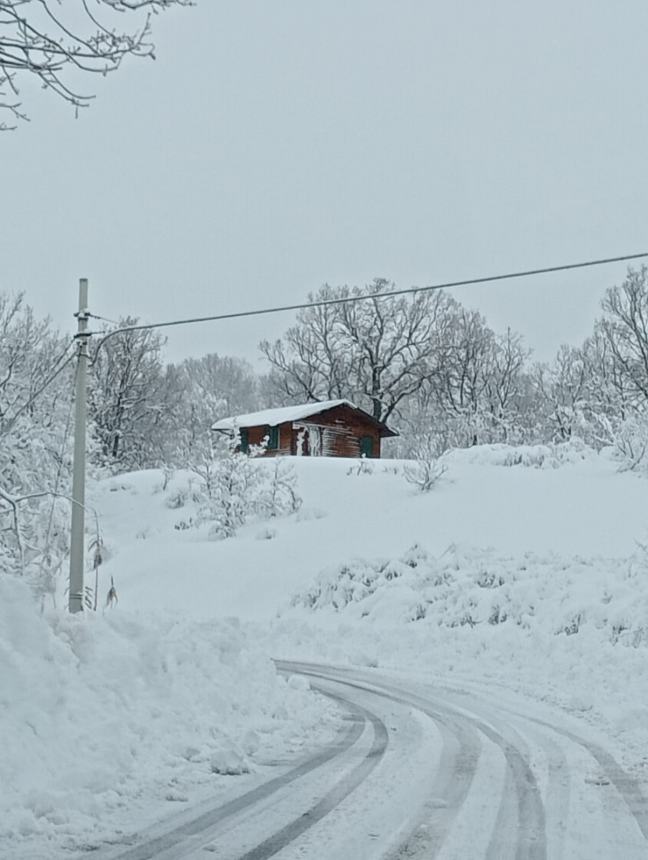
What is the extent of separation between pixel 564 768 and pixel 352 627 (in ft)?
42.1

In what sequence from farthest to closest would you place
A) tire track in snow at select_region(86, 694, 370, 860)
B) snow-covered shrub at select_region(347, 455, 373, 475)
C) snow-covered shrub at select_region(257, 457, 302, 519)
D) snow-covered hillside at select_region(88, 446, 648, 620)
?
snow-covered shrub at select_region(347, 455, 373, 475) < snow-covered shrub at select_region(257, 457, 302, 519) < snow-covered hillside at select_region(88, 446, 648, 620) < tire track in snow at select_region(86, 694, 370, 860)

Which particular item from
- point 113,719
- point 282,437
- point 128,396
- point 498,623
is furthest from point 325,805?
point 128,396

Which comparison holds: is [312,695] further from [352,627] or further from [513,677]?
[352,627]

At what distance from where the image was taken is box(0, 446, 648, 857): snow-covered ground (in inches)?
303

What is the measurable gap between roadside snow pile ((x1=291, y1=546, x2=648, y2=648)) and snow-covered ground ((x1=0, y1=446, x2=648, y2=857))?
5 cm

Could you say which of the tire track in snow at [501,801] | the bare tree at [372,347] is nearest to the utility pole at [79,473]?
the tire track in snow at [501,801]

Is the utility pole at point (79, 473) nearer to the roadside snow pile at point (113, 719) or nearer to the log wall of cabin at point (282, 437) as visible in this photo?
the roadside snow pile at point (113, 719)

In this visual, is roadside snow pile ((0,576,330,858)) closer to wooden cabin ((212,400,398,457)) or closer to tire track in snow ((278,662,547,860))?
tire track in snow ((278,662,547,860))

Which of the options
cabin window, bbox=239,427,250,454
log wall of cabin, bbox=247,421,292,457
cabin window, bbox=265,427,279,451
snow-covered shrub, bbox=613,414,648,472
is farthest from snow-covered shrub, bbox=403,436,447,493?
cabin window, bbox=239,427,250,454

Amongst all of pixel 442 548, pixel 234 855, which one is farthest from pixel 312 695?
pixel 442 548

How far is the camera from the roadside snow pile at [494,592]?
1772 centimetres

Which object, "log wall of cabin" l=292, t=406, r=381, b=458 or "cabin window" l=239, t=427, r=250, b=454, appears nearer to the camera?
"log wall of cabin" l=292, t=406, r=381, b=458

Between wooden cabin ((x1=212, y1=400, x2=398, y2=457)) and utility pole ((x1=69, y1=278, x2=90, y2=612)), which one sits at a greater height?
wooden cabin ((x1=212, y1=400, x2=398, y2=457))

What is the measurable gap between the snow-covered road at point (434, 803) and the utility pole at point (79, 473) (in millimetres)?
4207
